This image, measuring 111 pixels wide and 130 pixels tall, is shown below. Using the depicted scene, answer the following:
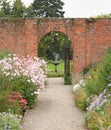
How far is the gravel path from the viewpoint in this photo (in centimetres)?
1102

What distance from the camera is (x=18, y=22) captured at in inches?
968

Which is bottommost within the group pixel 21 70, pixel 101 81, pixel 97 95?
pixel 97 95

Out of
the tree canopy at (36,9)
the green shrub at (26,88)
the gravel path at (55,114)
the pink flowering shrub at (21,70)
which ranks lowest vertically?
the gravel path at (55,114)

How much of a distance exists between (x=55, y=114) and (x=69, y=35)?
1226cm

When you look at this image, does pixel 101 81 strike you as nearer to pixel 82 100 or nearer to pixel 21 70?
pixel 82 100

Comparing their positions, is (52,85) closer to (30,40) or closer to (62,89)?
(62,89)

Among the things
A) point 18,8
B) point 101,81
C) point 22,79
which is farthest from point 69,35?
point 18,8

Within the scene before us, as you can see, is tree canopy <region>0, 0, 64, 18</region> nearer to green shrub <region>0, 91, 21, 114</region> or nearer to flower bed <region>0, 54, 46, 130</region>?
flower bed <region>0, 54, 46, 130</region>

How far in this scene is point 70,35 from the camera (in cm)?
2458

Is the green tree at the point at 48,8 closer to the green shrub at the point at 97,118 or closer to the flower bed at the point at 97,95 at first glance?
the flower bed at the point at 97,95

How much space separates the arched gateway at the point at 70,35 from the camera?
80.1 ft

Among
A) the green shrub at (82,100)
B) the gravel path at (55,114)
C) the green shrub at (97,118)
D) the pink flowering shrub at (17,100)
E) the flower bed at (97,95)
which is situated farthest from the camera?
the green shrub at (82,100)

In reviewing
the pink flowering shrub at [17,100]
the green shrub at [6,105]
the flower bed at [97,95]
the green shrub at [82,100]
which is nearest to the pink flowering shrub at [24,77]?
the pink flowering shrub at [17,100]

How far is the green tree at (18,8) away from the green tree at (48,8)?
179 cm
